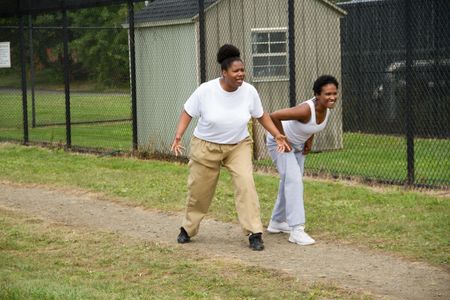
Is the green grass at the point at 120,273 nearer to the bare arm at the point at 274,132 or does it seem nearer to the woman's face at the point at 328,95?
the bare arm at the point at 274,132

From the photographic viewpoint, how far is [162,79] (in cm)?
1697

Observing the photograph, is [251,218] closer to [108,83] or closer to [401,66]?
[401,66]

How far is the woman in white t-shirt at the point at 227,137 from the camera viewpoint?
9164 millimetres

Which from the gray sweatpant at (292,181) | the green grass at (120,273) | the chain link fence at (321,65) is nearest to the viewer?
the green grass at (120,273)

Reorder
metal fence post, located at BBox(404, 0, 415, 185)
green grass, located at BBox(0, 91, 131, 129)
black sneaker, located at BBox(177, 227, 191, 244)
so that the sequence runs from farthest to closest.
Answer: green grass, located at BBox(0, 91, 131, 129)
metal fence post, located at BBox(404, 0, 415, 185)
black sneaker, located at BBox(177, 227, 191, 244)

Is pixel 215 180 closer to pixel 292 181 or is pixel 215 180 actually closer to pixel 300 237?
pixel 292 181

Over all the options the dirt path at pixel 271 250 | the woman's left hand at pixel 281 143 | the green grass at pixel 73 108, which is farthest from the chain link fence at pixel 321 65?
the green grass at pixel 73 108

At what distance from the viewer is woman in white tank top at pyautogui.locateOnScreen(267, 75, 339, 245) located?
30.5ft

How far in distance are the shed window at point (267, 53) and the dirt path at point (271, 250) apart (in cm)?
482

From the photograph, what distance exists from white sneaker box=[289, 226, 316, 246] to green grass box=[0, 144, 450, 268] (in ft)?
1.03

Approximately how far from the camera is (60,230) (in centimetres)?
1027

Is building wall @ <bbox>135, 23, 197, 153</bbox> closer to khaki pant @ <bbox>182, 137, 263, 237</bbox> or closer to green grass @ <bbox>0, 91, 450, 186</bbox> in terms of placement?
green grass @ <bbox>0, 91, 450, 186</bbox>

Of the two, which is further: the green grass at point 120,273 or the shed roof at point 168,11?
the shed roof at point 168,11

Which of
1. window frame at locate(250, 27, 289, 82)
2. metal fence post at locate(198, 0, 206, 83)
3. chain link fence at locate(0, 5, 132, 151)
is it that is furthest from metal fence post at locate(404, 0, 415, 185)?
Result: chain link fence at locate(0, 5, 132, 151)
